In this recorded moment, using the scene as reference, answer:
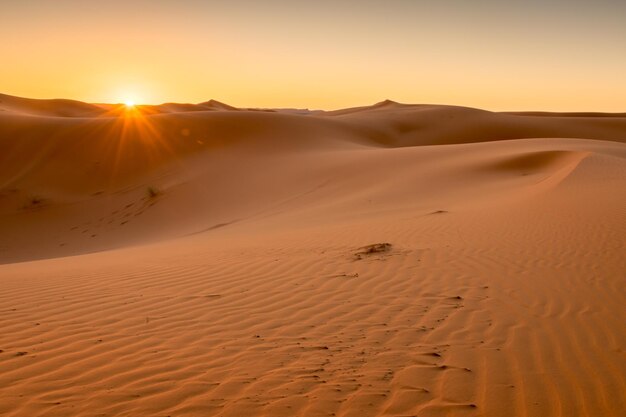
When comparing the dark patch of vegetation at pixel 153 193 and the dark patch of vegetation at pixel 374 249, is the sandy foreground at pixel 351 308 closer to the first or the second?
the dark patch of vegetation at pixel 374 249

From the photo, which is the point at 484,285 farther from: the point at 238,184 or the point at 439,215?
the point at 238,184

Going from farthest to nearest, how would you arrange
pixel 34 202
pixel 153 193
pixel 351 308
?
1. pixel 34 202
2. pixel 153 193
3. pixel 351 308

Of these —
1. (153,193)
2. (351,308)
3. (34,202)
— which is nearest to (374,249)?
(351,308)

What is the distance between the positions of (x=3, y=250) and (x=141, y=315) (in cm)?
1285

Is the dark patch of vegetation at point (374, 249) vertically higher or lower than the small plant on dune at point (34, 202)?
higher

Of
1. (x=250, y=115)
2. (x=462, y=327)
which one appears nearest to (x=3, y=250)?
(x=462, y=327)

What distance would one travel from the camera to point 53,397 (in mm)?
3258

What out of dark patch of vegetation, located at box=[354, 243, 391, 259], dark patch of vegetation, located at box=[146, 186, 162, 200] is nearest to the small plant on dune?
dark patch of vegetation, located at box=[146, 186, 162, 200]

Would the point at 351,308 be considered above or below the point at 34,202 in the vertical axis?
above

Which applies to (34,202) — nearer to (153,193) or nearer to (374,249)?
(153,193)

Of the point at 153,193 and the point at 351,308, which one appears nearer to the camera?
the point at 351,308

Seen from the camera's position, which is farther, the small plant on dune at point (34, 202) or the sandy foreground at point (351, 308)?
the small plant on dune at point (34, 202)

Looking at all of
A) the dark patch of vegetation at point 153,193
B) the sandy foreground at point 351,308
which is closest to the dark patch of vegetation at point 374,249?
the sandy foreground at point 351,308

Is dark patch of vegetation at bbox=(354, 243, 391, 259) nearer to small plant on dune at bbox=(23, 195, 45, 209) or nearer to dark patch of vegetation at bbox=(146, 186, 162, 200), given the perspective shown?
dark patch of vegetation at bbox=(146, 186, 162, 200)
